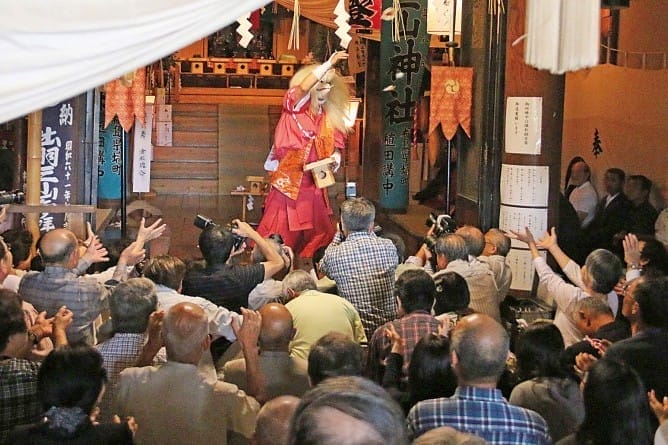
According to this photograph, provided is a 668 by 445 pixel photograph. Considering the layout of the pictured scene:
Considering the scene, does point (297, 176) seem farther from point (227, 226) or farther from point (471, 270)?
point (471, 270)

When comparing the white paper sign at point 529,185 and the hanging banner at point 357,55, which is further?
the hanging banner at point 357,55

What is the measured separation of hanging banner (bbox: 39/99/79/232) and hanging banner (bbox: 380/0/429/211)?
12.4ft

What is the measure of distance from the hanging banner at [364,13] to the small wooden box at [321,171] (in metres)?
2.13

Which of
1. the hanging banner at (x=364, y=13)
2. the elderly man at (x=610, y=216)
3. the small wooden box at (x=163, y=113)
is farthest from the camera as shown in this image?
the small wooden box at (x=163, y=113)

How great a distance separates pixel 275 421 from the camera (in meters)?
2.63

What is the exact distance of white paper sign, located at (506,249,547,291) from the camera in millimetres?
7098

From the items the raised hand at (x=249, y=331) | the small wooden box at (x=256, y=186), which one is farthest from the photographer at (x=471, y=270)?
the small wooden box at (x=256, y=186)

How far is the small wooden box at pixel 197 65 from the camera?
18.0 m

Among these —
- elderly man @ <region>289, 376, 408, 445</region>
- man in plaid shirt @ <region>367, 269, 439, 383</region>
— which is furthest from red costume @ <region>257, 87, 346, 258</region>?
elderly man @ <region>289, 376, 408, 445</region>

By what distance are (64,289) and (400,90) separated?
7.22 metres

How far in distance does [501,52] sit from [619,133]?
2661mm

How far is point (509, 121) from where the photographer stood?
7.27 meters

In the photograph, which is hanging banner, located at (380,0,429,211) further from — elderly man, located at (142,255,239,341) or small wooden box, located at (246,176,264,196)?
elderly man, located at (142,255,239,341)

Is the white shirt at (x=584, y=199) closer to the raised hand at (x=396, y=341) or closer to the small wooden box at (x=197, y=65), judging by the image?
the raised hand at (x=396, y=341)
